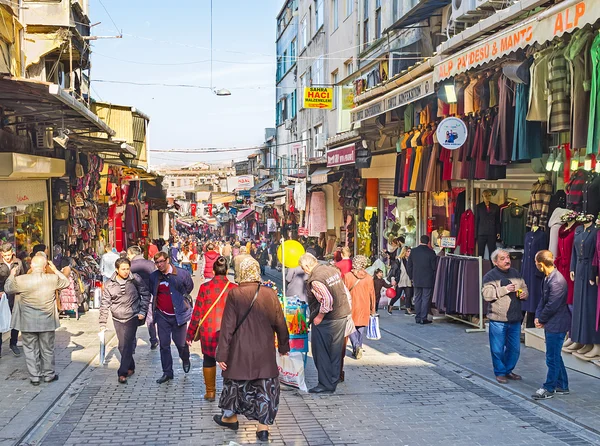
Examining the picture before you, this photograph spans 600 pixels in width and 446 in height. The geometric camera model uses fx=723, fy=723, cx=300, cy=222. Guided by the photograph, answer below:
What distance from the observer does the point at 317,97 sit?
85.3ft

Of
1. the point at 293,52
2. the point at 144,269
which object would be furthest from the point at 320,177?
the point at 293,52

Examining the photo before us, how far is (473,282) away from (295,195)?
564 inches

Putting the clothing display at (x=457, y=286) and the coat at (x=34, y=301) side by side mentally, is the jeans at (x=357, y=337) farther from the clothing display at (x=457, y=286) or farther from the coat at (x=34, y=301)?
the coat at (x=34, y=301)

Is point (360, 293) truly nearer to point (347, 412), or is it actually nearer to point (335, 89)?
point (347, 412)

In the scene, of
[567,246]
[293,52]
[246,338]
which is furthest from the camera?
[293,52]

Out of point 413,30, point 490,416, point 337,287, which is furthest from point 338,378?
point 413,30

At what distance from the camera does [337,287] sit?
8430mm

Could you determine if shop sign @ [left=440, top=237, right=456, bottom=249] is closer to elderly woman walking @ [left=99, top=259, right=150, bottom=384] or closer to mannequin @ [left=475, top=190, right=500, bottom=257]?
mannequin @ [left=475, top=190, right=500, bottom=257]

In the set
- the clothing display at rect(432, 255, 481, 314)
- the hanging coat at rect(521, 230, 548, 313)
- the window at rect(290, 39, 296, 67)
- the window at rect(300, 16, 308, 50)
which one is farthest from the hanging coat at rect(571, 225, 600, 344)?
the window at rect(290, 39, 296, 67)

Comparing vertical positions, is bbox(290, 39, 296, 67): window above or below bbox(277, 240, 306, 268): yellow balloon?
above

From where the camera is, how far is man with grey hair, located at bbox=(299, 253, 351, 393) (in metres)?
8.37

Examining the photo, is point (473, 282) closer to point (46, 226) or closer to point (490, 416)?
point (490, 416)

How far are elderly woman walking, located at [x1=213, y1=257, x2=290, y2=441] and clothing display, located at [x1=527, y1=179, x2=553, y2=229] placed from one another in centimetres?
572

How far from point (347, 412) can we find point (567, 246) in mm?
4087
